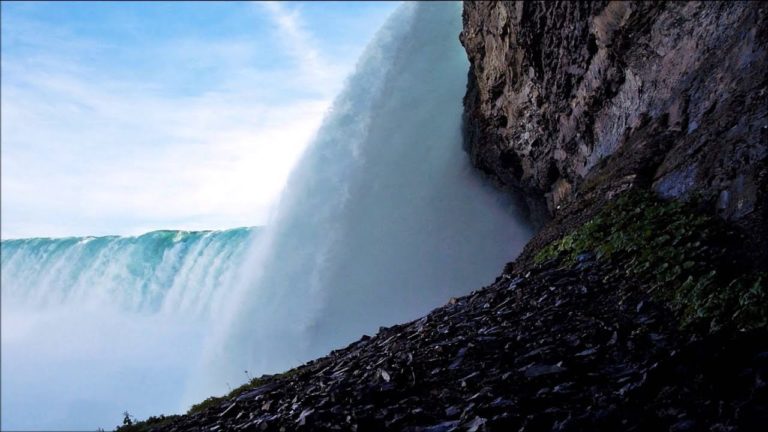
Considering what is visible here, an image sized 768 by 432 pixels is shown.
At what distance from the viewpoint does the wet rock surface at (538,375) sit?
471cm

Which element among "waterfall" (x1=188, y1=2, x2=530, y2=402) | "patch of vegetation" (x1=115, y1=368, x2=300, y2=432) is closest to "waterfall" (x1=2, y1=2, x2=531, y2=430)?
"waterfall" (x1=188, y1=2, x2=530, y2=402)

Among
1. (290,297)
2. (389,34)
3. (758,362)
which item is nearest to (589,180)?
(758,362)

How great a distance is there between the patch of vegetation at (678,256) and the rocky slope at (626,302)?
0.03 metres

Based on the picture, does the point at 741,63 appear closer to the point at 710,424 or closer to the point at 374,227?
the point at 710,424

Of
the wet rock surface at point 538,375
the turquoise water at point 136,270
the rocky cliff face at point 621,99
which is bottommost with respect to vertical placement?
the wet rock surface at point 538,375

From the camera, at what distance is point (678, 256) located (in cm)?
722

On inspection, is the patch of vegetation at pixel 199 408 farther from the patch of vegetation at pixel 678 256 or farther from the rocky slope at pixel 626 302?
the patch of vegetation at pixel 678 256

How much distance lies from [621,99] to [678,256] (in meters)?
7.84

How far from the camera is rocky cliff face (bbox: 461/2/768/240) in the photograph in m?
8.36

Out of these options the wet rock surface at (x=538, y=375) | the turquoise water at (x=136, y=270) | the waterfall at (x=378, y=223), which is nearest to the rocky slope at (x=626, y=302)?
the wet rock surface at (x=538, y=375)

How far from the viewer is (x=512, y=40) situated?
17.8m

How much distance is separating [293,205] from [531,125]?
9978 mm

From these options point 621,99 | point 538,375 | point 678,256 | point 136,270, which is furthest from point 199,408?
point 136,270

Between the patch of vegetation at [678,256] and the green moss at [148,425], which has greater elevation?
the green moss at [148,425]
